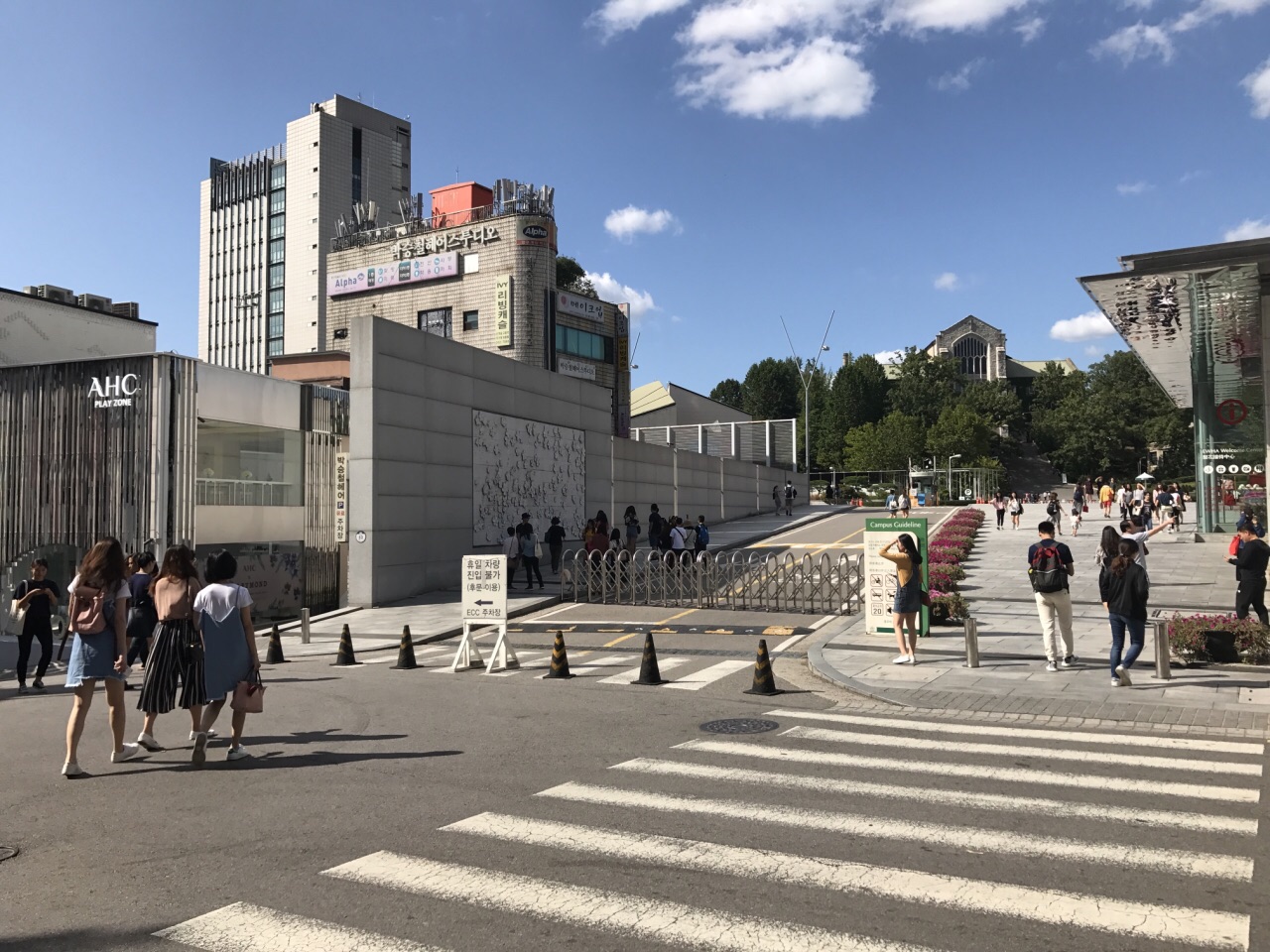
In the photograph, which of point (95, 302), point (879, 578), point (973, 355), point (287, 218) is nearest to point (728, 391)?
point (973, 355)

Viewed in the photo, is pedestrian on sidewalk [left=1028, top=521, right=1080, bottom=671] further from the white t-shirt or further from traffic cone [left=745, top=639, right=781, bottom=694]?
the white t-shirt

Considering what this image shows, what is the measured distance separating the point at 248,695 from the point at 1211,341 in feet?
88.1

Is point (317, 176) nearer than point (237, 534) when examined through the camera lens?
No

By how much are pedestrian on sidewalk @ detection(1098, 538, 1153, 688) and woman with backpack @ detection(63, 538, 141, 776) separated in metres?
10.5

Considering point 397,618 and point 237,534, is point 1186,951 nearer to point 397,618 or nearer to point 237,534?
point 397,618

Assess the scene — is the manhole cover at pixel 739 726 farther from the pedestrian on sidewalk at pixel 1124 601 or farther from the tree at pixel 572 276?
the tree at pixel 572 276

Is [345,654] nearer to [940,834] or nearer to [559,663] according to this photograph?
[559,663]

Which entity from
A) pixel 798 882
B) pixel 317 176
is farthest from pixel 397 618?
pixel 317 176

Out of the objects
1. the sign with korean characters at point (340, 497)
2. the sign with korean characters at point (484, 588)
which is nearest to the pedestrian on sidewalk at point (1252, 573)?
the sign with korean characters at point (484, 588)

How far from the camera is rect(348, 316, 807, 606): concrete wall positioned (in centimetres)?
2366

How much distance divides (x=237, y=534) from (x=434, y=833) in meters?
19.5

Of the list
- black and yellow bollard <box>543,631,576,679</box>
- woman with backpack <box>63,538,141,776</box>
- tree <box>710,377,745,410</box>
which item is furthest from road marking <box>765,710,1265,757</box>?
tree <box>710,377,745,410</box>

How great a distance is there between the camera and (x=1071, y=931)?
4570 millimetres

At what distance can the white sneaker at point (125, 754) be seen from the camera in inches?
343
